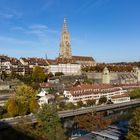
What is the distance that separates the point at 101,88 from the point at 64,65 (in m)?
23.2

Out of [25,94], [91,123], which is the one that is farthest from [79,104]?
[91,123]

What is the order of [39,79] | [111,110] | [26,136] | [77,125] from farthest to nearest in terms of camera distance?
1. [39,79]
2. [111,110]
3. [77,125]
4. [26,136]

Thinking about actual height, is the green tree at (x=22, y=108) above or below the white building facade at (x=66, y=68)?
below

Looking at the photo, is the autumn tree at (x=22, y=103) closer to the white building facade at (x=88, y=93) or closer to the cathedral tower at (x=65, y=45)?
the white building facade at (x=88, y=93)

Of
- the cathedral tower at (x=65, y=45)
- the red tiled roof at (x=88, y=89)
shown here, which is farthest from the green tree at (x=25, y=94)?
the cathedral tower at (x=65, y=45)

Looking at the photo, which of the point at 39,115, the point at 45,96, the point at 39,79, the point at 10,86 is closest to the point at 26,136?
the point at 39,115

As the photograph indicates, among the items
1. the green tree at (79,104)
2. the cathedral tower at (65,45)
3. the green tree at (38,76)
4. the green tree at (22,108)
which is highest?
the cathedral tower at (65,45)

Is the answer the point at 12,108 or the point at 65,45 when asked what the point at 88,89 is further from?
the point at 65,45

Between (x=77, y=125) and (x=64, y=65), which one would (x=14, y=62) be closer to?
(x=64, y=65)

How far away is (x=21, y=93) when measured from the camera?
103 feet

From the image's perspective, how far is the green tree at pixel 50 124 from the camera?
68.1 ft

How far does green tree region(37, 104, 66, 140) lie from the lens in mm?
20750

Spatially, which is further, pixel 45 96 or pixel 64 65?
pixel 64 65

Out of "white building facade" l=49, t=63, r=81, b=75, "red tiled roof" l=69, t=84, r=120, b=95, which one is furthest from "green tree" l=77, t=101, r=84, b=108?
"white building facade" l=49, t=63, r=81, b=75
